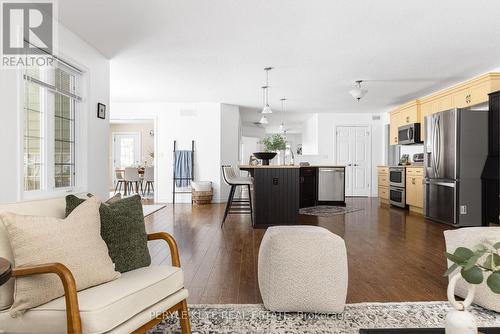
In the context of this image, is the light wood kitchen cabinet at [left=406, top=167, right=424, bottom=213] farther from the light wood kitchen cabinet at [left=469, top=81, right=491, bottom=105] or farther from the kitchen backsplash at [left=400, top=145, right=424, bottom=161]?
the light wood kitchen cabinet at [left=469, top=81, right=491, bottom=105]

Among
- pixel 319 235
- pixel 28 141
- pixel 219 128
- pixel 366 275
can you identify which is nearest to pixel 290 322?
pixel 319 235

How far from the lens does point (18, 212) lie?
148cm

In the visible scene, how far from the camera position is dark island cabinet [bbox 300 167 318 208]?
7.12 meters

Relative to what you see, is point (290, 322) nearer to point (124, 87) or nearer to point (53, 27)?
point (53, 27)

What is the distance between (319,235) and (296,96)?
5449mm

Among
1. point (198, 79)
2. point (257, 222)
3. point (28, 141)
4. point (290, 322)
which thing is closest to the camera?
point (290, 322)

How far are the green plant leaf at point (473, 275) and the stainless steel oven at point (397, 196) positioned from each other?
616 cm

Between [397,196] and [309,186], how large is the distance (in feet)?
6.25

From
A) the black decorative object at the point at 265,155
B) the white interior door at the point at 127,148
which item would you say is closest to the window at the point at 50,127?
the black decorative object at the point at 265,155

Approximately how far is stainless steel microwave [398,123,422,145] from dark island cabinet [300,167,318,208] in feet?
6.87

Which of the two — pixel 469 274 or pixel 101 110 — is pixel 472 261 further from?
pixel 101 110

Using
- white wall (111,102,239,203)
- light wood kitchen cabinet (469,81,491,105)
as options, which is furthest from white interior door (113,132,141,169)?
light wood kitchen cabinet (469,81,491,105)

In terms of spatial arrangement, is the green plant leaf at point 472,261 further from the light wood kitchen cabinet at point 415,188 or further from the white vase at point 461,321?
the light wood kitchen cabinet at point 415,188

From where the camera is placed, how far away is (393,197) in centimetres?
690
